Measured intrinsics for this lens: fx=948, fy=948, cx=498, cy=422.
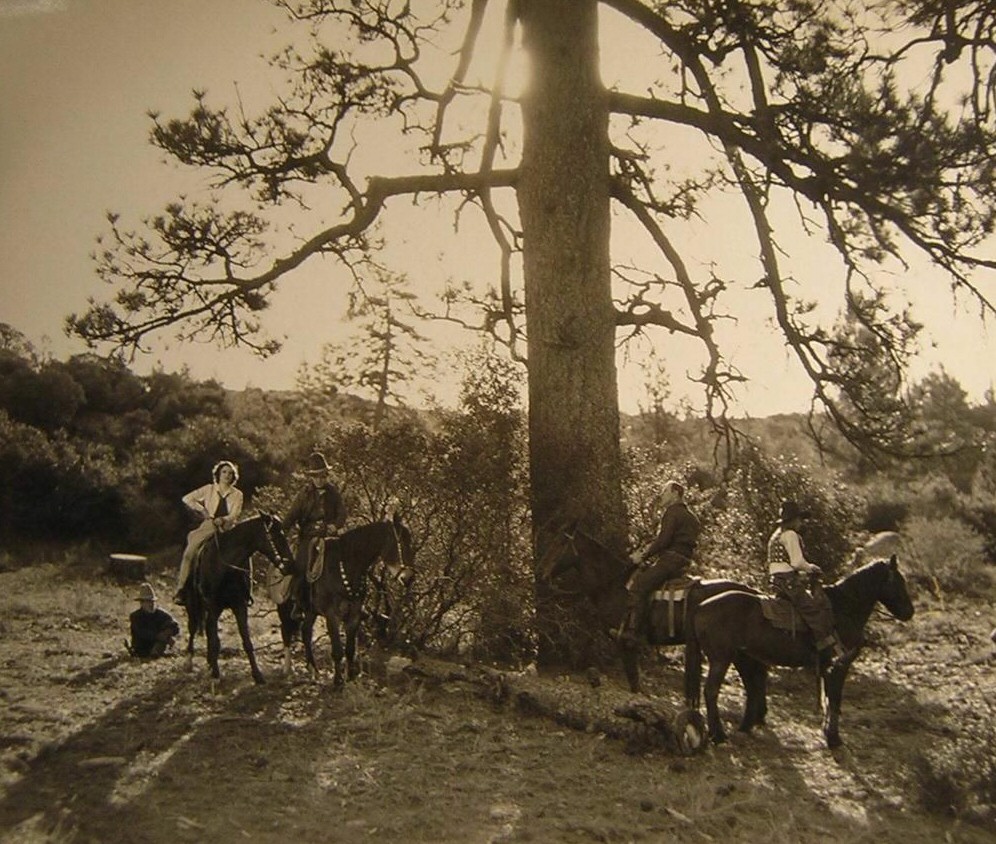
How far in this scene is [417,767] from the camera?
23.6 ft

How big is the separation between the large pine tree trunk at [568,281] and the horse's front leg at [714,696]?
2.22m

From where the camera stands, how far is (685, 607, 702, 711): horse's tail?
29.4 feet

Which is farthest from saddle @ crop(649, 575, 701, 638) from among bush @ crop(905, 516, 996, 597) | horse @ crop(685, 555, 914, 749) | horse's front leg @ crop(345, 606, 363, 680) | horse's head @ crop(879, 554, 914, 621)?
bush @ crop(905, 516, 996, 597)

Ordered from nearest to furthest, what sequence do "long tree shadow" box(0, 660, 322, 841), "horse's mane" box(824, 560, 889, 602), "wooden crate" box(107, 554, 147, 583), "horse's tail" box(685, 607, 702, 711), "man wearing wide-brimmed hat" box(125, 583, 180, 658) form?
"long tree shadow" box(0, 660, 322, 841) < "horse's mane" box(824, 560, 889, 602) < "horse's tail" box(685, 607, 702, 711) < "man wearing wide-brimmed hat" box(125, 583, 180, 658) < "wooden crate" box(107, 554, 147, 583)

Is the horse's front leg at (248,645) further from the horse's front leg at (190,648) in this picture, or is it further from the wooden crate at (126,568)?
the wooden crate at (126,568)

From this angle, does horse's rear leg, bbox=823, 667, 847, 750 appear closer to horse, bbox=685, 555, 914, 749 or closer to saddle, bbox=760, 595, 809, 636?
horse, bbox=685, 555, 914, 749

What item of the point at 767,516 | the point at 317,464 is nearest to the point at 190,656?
the point at 317,464

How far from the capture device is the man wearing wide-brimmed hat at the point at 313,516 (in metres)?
10.1

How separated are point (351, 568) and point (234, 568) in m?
1.21

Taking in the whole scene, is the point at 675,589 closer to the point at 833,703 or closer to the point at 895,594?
the point at 833,703

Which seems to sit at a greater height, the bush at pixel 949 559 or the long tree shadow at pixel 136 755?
the bush at pixel 949 559

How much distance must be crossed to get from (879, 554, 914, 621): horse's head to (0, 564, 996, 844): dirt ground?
119 cm

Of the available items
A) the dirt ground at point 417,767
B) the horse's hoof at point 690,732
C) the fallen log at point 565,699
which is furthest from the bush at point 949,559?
the horse's hoof at point 690,732

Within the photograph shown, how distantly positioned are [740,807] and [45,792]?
4.75 meters
